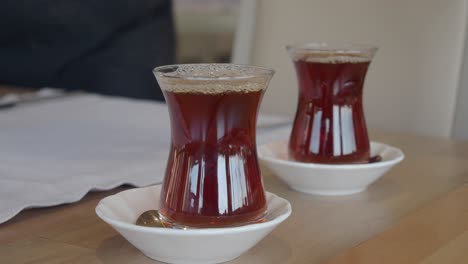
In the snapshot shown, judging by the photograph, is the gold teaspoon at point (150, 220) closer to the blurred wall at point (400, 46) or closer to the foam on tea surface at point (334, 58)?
the foam on tea surface at point (334, 58)

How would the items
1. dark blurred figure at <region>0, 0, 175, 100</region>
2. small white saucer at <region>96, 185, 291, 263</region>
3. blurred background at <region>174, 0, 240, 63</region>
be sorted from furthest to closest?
blurred background at <region>174, 0, 240, 63</region> < dark blurred figure at <region>0, 0, 175, 100</region> < small white saucer at <region>96, 185, 291, 263</region>

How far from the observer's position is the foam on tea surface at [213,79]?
1.90 feet

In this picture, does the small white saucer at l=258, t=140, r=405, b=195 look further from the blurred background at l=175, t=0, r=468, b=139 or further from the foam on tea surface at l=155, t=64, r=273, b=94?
the blurred background at l=175, t=0, r=468, b=139

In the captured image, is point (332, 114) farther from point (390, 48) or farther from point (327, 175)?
point (390, 48)

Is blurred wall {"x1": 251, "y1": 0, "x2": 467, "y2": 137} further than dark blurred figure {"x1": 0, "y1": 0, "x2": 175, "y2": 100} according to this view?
No

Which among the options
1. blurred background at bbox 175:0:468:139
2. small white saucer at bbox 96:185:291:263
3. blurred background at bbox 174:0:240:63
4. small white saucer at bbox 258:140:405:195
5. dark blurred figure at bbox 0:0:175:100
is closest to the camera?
small white saucer at bbox 96:185:291:263

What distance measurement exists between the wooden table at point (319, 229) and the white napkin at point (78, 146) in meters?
0.03

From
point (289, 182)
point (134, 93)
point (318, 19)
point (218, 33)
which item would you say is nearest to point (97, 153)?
point (289, 182)

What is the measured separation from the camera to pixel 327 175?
2.55 feet

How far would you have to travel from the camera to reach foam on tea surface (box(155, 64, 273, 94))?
0.58 meters

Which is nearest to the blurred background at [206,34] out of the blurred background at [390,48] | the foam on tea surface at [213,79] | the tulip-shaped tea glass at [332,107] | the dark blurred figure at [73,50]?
the dark blurred figure at [73,50]

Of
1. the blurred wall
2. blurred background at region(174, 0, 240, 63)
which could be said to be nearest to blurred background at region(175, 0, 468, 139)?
the blurred wall

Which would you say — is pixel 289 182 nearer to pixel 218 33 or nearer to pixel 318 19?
pixel 318 19

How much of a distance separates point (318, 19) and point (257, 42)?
0.15 meters
